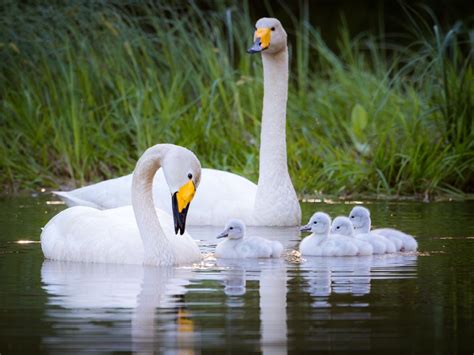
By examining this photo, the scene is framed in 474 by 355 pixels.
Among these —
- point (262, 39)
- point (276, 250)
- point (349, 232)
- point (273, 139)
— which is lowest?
point (276, 250)

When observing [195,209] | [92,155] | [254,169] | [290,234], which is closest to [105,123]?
[92,155]

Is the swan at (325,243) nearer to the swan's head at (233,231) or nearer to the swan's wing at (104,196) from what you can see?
the swan's head at (233,231)

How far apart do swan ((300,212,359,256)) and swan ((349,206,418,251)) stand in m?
0.29

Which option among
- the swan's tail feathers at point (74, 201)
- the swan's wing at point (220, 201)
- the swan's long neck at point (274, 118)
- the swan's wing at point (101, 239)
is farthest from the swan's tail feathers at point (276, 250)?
the swan's tail feathers at point (74, 201)

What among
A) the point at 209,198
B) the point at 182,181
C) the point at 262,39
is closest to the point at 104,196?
the point at 209,198

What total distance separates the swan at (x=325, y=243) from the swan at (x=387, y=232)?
0.95 feet

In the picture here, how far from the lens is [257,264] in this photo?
27.8 ft

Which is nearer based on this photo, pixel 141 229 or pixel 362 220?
pixel 141 229

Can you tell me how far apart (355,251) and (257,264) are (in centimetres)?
76

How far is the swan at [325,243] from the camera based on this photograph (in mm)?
8852

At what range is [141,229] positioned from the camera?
27.3 ft

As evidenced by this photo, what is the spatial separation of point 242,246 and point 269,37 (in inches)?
117

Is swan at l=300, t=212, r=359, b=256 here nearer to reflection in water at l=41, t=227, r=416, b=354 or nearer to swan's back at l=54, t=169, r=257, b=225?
reflection in water at l=41, t=227, r=416, b=354

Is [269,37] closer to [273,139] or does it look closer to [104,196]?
[273,139]
